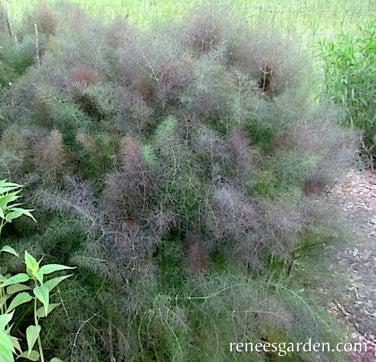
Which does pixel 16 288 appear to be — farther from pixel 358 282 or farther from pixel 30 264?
pixel 358 282

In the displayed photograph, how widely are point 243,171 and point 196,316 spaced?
0.41m

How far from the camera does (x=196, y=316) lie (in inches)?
47.6

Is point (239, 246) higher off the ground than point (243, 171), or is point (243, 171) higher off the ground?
point (243, 171)

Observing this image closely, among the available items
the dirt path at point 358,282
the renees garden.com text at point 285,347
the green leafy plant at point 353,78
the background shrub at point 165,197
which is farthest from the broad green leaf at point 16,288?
the green leafy plant at point 353,78

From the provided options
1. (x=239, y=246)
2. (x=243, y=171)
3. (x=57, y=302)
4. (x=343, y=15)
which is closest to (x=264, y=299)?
(x=239, y=246)

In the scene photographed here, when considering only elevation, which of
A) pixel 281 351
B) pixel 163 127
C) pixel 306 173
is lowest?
pixel 281 351

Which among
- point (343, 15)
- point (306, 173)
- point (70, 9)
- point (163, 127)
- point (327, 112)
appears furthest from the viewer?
point (343, 15)

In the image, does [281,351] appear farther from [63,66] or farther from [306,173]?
[63,66]

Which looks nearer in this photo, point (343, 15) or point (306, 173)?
point (306, 173)

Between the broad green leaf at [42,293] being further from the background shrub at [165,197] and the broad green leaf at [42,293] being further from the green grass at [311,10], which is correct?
the green grass at [311,10]

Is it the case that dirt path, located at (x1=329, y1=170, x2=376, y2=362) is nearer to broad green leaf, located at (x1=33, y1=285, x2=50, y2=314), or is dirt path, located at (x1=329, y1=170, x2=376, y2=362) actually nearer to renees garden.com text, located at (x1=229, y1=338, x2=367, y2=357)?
renees garden.com text, located at (x1=229, y1=338, x2=367, y2=357)

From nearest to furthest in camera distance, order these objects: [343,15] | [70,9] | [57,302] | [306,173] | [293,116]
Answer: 1. [57,302]
2. [306,173]
3. [293,116]
4. [70,9]
5. [343,15]

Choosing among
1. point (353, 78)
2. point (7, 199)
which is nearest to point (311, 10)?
point (353, 78)

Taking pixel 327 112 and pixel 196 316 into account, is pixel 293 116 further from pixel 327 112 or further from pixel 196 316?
pixel 196 316
